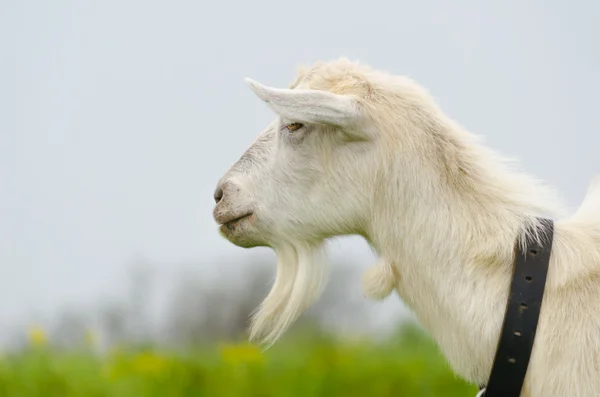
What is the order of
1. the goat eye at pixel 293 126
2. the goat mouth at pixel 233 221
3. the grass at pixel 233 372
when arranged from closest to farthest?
1. the goat eye at pixel 293 126
2. the goat mouth at pixel 233 221
3. the grass at pixel 233 372

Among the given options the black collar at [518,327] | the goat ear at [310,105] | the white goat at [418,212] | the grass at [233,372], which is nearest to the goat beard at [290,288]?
the white goat at [418,212]

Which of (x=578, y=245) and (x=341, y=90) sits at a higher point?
(x=341, y=90)

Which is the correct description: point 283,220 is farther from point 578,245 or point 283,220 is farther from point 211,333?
point 211,333

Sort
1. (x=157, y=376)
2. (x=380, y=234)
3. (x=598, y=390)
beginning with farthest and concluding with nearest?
(x=157, y=376)
(x=380, y=234)
(x=598, y=390)

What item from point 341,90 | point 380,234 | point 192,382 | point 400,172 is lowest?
point 192,382

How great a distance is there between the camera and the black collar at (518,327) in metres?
3.29

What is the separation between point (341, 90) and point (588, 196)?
43.6 inches

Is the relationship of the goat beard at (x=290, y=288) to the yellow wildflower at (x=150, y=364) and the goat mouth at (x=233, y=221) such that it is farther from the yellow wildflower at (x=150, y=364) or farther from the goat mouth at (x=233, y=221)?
the yellow wildflower at (x=150, y=364)

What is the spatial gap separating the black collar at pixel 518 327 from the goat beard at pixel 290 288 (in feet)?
3.08

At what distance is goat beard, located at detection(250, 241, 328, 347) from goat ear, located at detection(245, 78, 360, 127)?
62 centimetres

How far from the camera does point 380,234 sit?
3.70m

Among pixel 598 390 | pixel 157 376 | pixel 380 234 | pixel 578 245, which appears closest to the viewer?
pixel 598 390

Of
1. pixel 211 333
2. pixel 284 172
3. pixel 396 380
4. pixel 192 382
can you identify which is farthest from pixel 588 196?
pixel 211 333

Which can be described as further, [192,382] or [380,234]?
[192,382]
